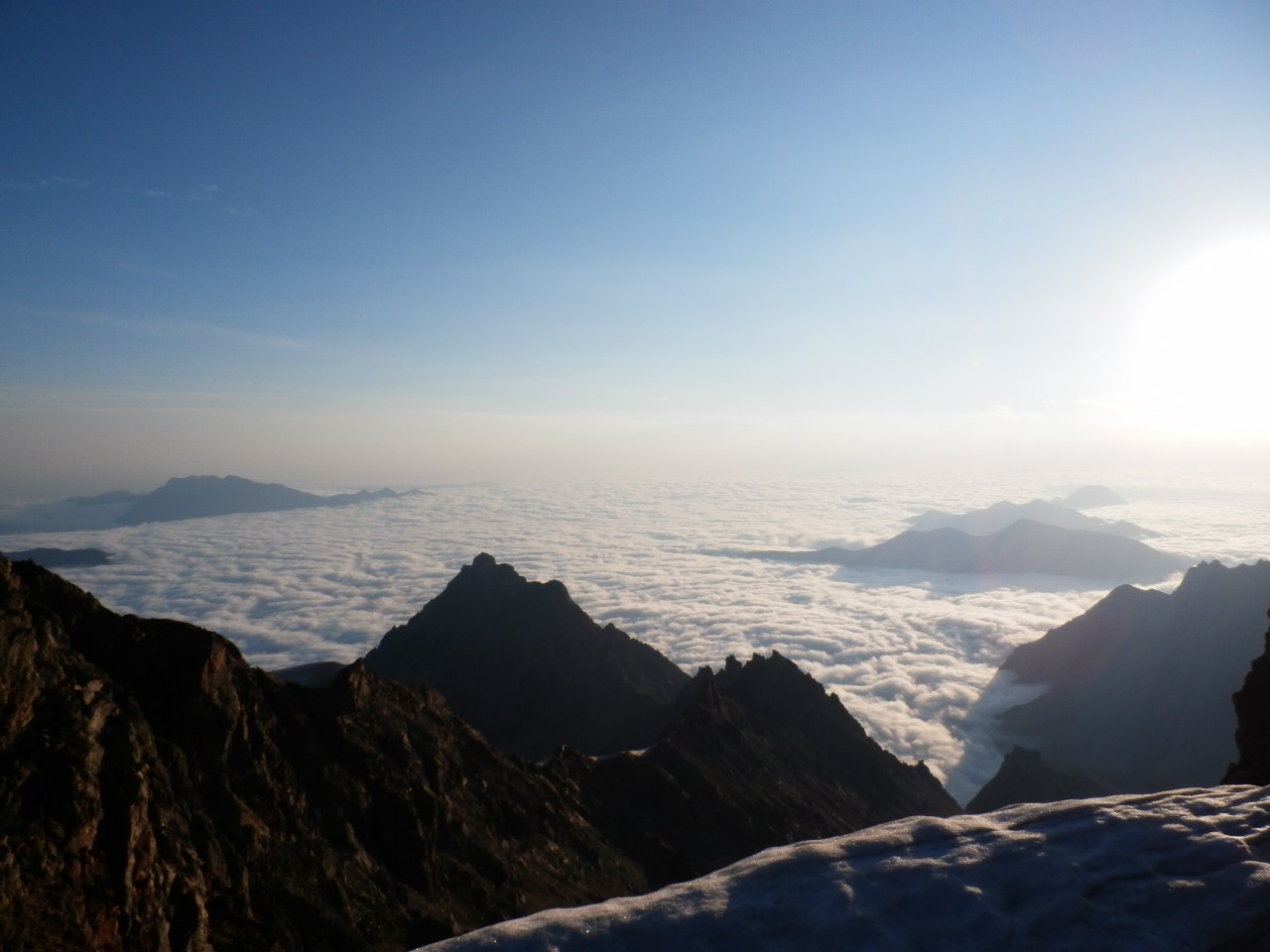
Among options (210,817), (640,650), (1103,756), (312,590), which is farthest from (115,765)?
(312,590)

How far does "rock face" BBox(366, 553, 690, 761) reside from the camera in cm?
7394

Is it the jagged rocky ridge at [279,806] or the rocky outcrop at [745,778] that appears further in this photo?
the rocky outcrop at [745,778]

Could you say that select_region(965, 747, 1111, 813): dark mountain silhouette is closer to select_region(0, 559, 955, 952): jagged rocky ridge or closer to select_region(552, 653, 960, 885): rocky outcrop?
select_region(552, 653, 960, 885): rocky outcrop

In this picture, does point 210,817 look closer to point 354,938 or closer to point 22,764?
point 354,938

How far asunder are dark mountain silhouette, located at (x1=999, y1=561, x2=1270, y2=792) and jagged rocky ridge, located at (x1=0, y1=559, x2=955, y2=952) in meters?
70.7

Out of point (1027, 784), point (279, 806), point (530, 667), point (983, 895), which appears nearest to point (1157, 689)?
point (1027, 784)

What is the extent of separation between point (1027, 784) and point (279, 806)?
250 feet

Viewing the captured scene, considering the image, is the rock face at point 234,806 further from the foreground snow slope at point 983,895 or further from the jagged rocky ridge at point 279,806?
the foreground snow slope at point 983,895

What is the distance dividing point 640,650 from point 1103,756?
69.8 meters

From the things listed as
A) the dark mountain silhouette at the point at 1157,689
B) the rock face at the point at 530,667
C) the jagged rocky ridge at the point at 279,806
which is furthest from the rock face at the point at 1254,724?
the dark mountain silhouette at the point at 1157,689

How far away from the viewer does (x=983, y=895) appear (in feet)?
31.2

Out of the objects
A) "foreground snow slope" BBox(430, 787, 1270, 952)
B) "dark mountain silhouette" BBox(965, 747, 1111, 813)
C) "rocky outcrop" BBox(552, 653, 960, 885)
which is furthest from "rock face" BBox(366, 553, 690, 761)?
"foreground snow slope" BBox(430, 787, 1270, 952)

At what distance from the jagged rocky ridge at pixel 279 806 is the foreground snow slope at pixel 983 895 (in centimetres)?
1308

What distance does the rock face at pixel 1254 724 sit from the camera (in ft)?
73.5
